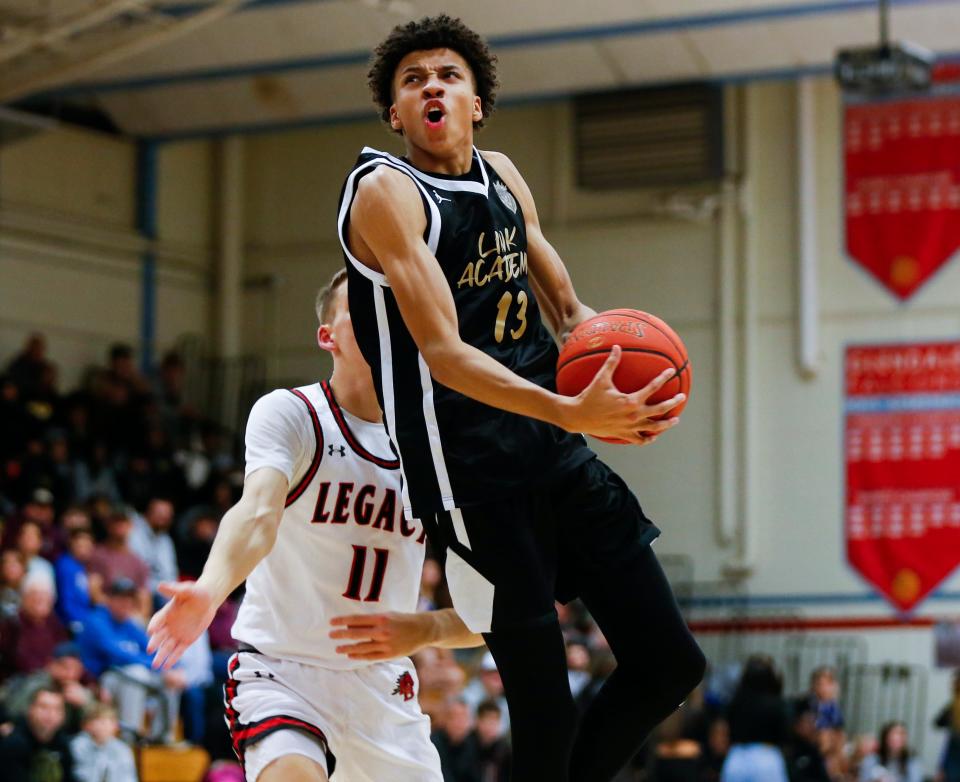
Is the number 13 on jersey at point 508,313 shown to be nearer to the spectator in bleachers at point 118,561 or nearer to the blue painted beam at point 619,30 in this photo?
the spectator in bleachers at point 118,561

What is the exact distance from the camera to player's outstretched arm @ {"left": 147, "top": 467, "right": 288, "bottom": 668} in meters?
4.11

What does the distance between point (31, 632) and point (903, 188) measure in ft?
34.1

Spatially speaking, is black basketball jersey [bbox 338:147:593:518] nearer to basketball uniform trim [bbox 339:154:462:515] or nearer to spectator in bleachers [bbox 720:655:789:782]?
basketball uniform trim [bbox 339:154:462:515]

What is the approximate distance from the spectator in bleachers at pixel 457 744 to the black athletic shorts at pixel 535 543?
22.3ft

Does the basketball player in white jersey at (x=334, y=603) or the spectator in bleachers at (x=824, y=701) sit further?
the spectator in bleachers at (x=824, y=701)

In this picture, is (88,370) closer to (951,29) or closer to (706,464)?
(706,464)

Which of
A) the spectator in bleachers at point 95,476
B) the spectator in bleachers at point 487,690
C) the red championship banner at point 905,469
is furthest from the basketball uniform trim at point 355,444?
the red championship banner at point 905,469

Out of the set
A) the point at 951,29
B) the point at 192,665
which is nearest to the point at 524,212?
the point at 192,665

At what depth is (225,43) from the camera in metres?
15.8

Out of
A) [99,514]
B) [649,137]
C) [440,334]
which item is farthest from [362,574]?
Answer: [649,137]

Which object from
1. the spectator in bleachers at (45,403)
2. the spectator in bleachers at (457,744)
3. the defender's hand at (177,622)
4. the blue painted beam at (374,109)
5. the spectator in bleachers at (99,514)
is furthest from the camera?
the blue painted beam at (374,109)

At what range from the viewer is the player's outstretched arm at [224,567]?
4.11 meters

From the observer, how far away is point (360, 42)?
15297 mm

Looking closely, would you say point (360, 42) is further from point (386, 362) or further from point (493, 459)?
point (493, 459)
